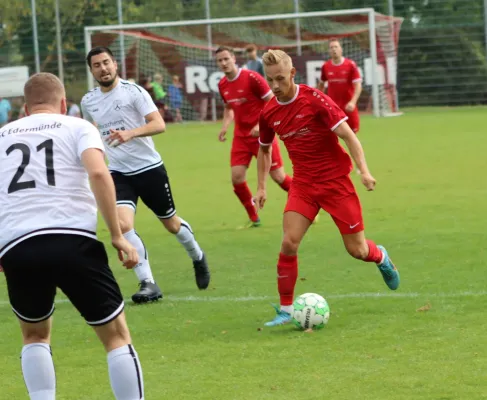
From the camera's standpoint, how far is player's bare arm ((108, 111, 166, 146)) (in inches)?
300

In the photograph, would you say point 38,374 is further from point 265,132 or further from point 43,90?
point 265,132

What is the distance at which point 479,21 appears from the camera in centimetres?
3497

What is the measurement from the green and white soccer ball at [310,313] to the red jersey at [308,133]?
0.92 meters

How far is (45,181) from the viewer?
477cm

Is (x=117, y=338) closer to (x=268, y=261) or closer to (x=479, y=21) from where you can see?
(x=268, y=261)

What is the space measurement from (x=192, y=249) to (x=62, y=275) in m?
4.27

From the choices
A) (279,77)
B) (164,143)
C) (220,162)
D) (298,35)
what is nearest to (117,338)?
(279,77)

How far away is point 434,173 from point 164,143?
35.6 feet

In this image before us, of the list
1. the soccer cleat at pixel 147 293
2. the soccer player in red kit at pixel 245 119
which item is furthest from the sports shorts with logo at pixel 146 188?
the soccer player in red kit at pixel 245 119

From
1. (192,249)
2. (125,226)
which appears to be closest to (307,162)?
(125,226)

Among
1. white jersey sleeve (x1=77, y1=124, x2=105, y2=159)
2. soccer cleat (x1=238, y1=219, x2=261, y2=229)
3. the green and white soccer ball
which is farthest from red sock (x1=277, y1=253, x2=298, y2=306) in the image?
soccer cleat (x1=238, y1=219, x2=261, y2=229)

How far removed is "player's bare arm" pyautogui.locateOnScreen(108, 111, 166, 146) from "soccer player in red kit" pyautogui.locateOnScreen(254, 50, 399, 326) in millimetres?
979

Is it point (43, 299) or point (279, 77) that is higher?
point (279, 77)

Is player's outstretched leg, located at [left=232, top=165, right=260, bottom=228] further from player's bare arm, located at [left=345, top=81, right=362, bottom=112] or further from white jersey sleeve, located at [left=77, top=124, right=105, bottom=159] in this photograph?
white jersey sleeve, located at [left=77, top=124, right=105, bottom=159]
